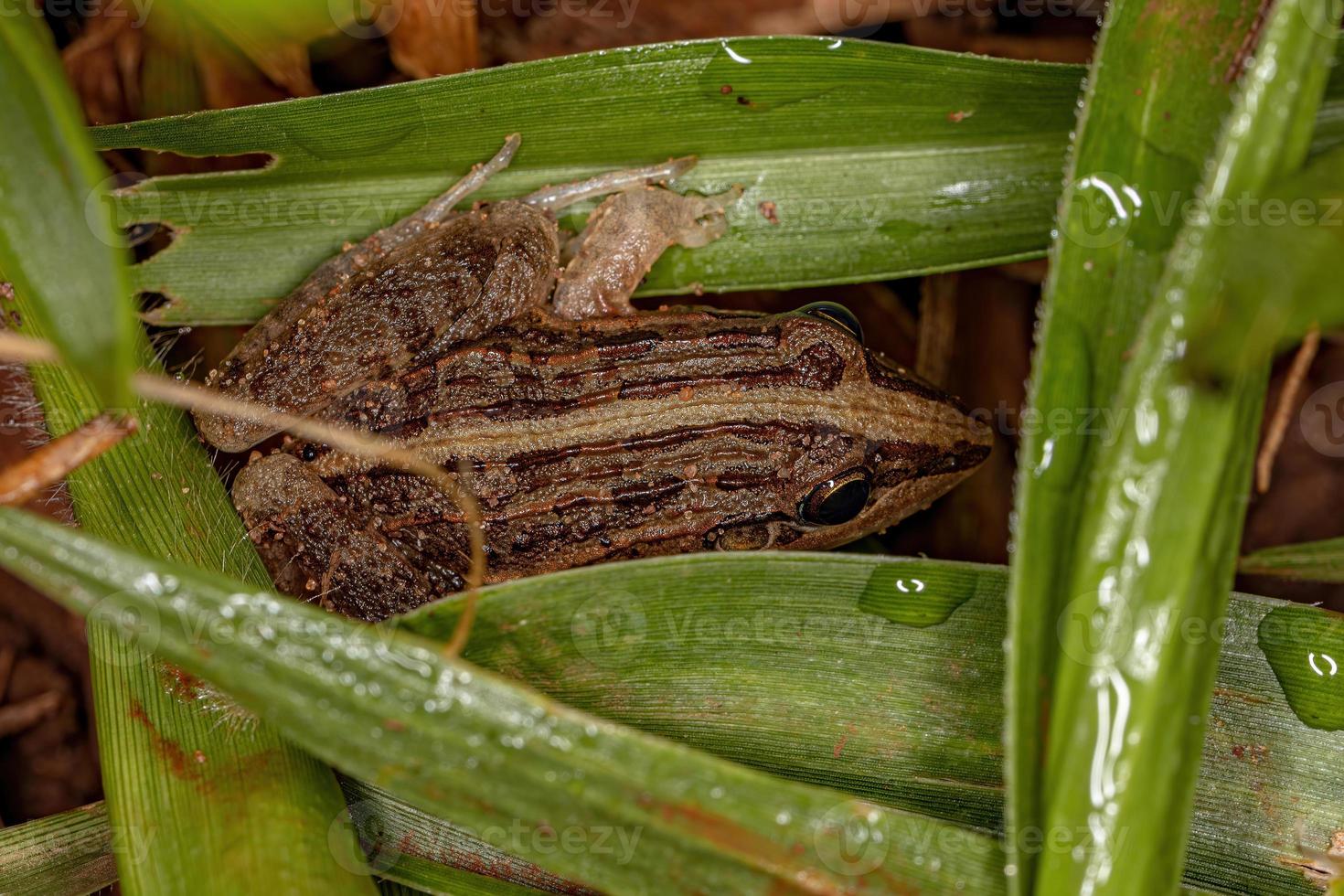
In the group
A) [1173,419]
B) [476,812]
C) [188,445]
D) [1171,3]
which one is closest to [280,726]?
[476,812]

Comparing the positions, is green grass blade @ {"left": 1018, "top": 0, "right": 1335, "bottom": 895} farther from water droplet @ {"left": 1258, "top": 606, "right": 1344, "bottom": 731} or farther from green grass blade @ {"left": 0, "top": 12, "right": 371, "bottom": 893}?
green grass blade @ {"left": 0, "top": 12, "right": 371, "bottom": 893}

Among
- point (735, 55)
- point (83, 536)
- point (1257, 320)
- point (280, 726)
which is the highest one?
point (735, 55)

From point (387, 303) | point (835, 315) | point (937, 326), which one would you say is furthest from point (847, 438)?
point (387, 303)

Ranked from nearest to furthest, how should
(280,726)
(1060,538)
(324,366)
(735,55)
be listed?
(280,726) < (1060,538) < (735,55) < (324,366)

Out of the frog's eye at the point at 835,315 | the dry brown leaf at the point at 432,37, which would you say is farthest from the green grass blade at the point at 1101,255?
the dry brown leaf at the point at 432,37

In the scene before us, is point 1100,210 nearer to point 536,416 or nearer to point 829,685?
point 829,685

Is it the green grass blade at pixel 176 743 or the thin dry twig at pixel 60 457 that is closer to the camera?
the thin dry twig at pixel 60 457

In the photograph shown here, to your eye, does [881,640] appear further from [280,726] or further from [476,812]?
[280,726]

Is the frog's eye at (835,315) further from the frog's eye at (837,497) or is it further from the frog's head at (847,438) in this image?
the frog's eye at (837,497)
